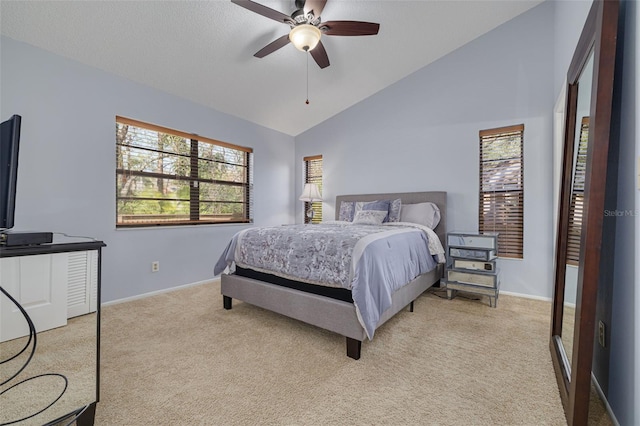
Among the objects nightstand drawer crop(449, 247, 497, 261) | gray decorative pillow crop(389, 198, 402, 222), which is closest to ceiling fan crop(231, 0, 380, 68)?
gray decorative pillow crop(389, 198, 402, 222)

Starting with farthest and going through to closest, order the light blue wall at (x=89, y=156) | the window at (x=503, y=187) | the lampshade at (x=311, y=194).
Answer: the lampshade at (x=311, y=194) → the window at (x=503, y=187) → the light blue wall at (x=89, y=156)

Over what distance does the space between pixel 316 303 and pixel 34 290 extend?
1715 mm

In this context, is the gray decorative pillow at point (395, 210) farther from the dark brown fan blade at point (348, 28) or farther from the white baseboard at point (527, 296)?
the dark brown fan blade at point (348, 28)

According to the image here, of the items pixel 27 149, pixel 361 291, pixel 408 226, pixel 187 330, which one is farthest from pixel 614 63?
pixel 27 149

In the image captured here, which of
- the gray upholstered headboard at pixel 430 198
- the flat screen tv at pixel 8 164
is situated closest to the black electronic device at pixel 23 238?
the flat screen tv at pixel 8 164

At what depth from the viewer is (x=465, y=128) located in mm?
3521

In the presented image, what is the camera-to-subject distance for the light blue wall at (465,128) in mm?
3064

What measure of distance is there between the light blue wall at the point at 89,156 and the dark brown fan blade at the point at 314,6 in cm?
213

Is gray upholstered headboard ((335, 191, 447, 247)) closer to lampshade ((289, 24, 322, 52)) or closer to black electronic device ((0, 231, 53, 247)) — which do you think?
lampshade ((289, 24, 322, 52))

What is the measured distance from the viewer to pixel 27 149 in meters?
2.44

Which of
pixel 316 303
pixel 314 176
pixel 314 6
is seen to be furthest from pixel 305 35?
pixel 314 176

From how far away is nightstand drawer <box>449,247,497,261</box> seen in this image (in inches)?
113

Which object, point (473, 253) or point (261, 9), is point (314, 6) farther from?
point (473, 253)

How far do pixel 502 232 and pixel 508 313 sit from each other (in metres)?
1.01
